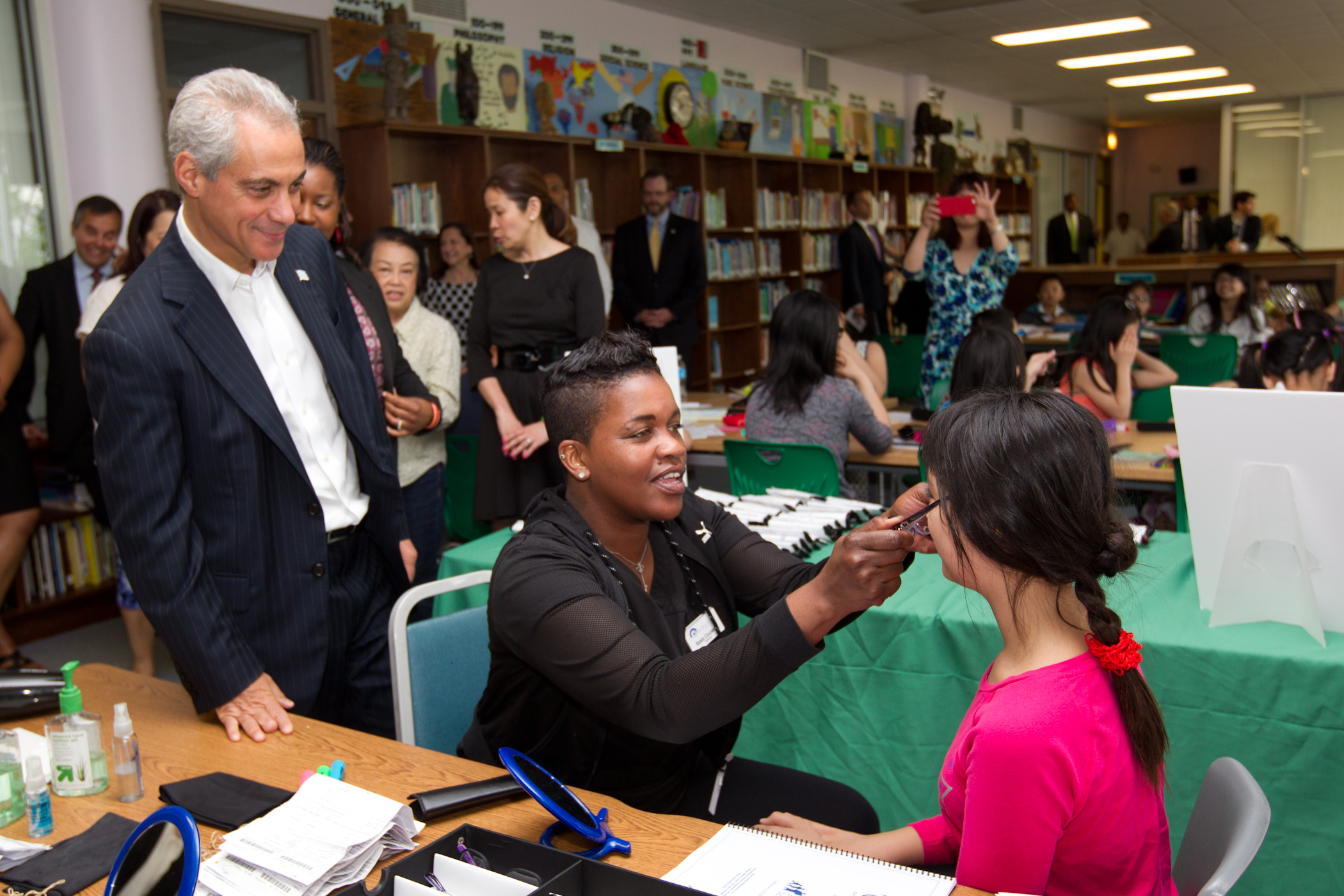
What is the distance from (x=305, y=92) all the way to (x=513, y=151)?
55.6 inches

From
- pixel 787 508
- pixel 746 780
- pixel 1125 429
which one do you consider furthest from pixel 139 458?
pixel 1125 429

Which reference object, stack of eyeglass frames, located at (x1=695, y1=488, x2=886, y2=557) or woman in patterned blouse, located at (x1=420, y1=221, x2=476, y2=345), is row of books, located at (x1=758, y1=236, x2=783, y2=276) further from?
stack of eyeglass frames, located at (x1=695, y1=488, x2=886, y2=557)

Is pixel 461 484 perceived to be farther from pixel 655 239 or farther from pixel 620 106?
pixel 620 106

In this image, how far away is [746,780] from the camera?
1.83 m

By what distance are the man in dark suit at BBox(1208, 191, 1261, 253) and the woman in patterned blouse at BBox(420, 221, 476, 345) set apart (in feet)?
26.8

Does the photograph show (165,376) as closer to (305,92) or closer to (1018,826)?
(1018,826)

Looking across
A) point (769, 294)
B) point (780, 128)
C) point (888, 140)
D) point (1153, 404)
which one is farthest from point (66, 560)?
point (888, 140)

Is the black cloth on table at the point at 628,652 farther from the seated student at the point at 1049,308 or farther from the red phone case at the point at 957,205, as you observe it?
the seated student at the point at 1049,308

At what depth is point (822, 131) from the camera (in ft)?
31.8

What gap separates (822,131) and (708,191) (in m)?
2.21

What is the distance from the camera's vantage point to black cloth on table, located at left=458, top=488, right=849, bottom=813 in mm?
1321

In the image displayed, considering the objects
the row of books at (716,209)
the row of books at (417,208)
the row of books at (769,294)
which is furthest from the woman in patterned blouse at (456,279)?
the row of books at (769,294)

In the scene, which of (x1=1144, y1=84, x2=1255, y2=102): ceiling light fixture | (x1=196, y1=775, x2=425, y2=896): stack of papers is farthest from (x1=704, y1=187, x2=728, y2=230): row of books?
(x1=1144, y1=84, x2=1255, y2=102): ceiling light fixture

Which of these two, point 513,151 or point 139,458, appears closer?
point 139,458
